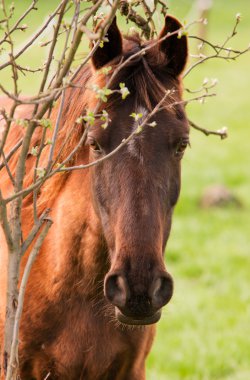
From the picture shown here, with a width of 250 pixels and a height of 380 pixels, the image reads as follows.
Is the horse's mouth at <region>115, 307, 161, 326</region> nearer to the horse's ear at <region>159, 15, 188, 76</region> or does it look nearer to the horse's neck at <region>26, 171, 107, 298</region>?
the horse's neck at <region>26, 171, 107, 298</region>

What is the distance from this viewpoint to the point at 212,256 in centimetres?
1035

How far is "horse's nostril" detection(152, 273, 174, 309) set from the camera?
3127mm

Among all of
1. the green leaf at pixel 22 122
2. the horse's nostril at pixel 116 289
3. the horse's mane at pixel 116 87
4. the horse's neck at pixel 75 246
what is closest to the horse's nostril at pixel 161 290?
the horse's nostril at pixel 116 289

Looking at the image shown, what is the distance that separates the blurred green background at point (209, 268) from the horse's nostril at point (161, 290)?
849 mm

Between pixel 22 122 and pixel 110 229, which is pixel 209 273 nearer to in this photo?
pixel 110 229

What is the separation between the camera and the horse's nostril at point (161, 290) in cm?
313

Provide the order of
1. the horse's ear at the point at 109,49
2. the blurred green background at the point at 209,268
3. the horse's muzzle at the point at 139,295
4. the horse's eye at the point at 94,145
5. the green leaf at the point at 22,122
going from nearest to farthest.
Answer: the green leaf at the point at 22,122 < the horse's muzzle at the point at 139,295 < the horse's eye at the point at 94,145 < the horse's ear at the point at 109,49 < the blurred green background at the point at 209,268

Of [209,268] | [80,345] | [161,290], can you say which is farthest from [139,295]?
[209,268]

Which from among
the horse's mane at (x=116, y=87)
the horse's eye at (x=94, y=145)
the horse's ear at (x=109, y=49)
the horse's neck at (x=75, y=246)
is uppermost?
the horse's ear at (x=109, y=49)

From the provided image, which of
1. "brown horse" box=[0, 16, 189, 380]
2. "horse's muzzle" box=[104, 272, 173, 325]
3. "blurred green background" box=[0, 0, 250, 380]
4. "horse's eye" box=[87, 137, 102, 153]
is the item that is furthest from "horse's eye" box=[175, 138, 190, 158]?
"blurred green background" box=[0, 0, 250, 380]

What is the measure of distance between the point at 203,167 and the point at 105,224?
35.6ft

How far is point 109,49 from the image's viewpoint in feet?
12.0

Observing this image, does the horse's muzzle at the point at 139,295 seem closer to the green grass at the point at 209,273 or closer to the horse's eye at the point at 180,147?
the horse's eye at the point at 180,147

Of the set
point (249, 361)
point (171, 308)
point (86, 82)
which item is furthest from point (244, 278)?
point (86, 82)
